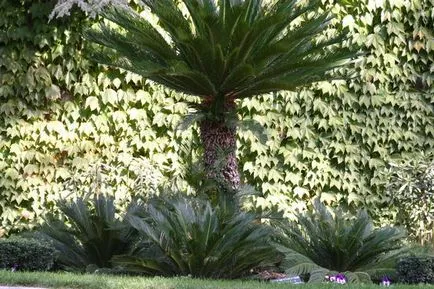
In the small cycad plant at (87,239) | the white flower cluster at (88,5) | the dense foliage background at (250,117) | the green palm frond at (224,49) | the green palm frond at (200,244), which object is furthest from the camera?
the dense foliage background at (250,117)

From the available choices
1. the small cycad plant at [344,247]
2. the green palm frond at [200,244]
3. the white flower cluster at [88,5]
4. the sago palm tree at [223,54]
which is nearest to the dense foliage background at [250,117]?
the white flower cluster at [88,5]

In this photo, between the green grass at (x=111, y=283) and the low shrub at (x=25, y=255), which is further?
the low shrub at (x=25, y=255)

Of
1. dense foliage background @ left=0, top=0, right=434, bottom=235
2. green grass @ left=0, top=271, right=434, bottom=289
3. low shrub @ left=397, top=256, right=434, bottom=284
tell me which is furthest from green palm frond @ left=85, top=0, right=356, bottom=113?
green grass @ left=0, top=271, right=434, bottom=289

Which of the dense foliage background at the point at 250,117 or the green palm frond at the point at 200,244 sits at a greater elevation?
the dense foliage background at the point at 250,117

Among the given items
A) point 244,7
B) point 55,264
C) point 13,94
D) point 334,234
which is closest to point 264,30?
point 244,7

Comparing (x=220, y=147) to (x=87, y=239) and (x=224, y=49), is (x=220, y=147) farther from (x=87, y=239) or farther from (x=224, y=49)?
(x=87, y=239)

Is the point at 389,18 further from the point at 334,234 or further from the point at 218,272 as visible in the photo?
the point at 218,272

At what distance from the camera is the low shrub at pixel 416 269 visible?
6.80 meters

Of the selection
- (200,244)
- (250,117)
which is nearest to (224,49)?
(200,244)

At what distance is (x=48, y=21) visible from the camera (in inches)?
392

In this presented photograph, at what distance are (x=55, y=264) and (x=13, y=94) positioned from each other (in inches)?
141

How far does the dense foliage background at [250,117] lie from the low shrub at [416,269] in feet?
11.7

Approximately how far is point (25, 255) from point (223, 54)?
296 cm

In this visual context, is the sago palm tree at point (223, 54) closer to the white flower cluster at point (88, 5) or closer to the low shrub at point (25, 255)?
the white flower cluster at point (88, 5)
